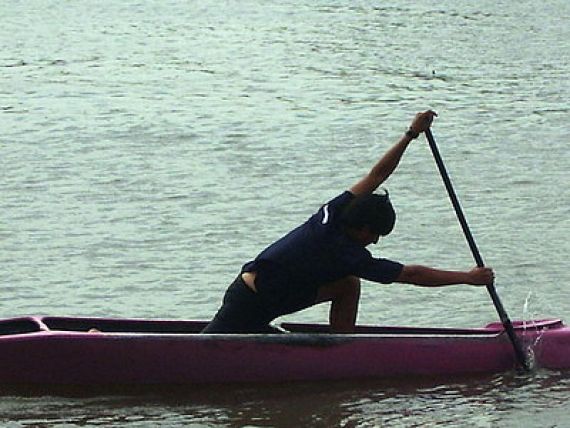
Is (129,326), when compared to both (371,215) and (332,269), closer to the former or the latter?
(332,269)

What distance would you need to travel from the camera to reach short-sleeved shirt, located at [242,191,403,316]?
8.56 metres

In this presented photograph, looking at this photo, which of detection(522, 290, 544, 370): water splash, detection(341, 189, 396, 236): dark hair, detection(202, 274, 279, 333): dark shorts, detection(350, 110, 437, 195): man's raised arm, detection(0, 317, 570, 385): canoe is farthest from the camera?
detection(522, 290, 544, 370): water splash

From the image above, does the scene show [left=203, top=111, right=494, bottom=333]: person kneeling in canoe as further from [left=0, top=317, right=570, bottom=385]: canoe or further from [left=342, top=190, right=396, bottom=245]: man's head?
[left=0, top=317, right=570, bottom=385]: canoe

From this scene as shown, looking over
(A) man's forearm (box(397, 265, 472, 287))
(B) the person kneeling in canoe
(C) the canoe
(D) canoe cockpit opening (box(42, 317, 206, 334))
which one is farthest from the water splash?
(D) canoe cockpit opening (box(42, 317, 206, 334))

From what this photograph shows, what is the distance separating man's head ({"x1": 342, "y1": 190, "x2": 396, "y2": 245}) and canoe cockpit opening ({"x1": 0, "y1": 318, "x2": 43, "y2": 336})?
176 centimetres

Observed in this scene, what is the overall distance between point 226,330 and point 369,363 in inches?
31.8

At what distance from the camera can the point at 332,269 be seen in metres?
8.65

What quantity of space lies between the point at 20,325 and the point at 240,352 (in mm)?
1189

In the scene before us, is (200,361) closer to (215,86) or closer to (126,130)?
(126,130)

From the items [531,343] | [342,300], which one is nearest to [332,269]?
[342,300]

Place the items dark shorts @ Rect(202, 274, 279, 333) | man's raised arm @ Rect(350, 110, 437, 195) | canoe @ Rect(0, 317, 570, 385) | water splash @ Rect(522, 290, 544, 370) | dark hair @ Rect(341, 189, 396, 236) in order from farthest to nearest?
water splash @ Rect(522, 290, 544, 370) < man's raised arm @ Rect(350, 110, 437, 195) < dark shorts @ Rect(202, 274, 279, 333) < canoe @ Rect(0, 317, 570, 385) < dark hair @ Rect(341, 189, 396, 236)

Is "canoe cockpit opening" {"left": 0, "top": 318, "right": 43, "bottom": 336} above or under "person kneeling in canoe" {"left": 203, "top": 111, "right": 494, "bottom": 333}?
under

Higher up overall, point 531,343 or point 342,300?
point 342,300

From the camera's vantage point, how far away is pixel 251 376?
29.2 feet
